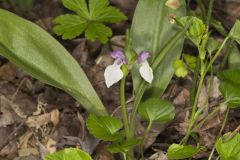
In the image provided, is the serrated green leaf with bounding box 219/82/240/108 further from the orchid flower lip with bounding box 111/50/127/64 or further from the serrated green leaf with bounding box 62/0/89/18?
the serrated green leaf with bounding box 62/0/89/18

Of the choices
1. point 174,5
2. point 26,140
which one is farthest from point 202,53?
point 26,140

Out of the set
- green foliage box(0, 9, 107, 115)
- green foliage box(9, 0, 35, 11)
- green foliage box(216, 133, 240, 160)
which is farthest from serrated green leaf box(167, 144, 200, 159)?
green foliage box(9, 0, 35, 11)

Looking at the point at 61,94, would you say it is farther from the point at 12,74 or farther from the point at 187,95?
the point at 187,95

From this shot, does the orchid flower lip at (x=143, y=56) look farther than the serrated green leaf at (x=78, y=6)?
No

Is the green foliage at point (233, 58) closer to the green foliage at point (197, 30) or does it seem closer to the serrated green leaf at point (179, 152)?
the green foliage at point (197, 30)

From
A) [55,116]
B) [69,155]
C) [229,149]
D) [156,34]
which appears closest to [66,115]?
[55,116]

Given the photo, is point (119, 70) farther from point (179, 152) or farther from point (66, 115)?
point (66, 115)

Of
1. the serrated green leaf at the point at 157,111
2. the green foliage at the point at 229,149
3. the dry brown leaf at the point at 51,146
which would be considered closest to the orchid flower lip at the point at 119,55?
the serrated green leaf at the point at 157,111
